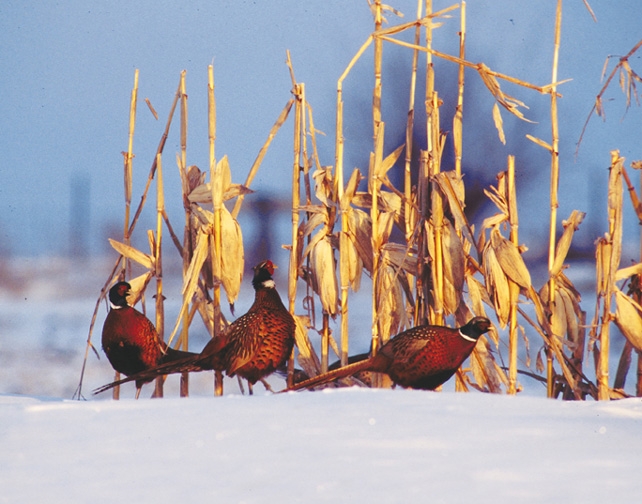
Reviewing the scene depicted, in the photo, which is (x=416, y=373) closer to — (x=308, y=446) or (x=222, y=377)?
(x=222, y=377)

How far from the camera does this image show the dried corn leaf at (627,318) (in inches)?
126

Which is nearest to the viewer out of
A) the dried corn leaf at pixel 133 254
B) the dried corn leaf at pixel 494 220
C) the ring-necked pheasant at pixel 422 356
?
the ring-necked pheasant at pixel 422 356

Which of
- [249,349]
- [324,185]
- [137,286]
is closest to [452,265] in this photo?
[324,185]

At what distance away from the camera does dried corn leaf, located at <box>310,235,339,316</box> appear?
10.5 feet

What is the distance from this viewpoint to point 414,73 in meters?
3.21

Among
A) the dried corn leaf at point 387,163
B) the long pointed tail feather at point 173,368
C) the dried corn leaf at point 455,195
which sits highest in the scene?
the dried corn leaf at point 387,163

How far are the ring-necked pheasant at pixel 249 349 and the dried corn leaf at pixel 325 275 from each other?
0.15 meters

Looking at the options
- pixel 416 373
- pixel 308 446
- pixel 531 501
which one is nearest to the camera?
pixel 531 501

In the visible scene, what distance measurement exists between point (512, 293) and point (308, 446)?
1.57 meters

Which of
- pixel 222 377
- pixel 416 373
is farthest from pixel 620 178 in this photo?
pixel 222 377

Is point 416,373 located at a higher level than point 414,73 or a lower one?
lower

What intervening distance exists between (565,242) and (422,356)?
2.41 ft

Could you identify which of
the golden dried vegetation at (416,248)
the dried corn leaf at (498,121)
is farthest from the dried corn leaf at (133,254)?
the dried corn leaf at (498,121)

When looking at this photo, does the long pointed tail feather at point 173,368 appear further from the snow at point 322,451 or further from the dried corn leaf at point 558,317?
the dried corn leaf at point 558,317
